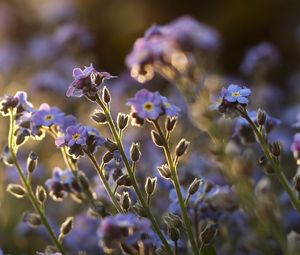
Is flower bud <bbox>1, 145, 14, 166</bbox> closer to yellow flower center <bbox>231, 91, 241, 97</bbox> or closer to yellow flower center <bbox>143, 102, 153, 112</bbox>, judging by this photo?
yellow flower center <bbox>143, 102, 153, 112</bbox>

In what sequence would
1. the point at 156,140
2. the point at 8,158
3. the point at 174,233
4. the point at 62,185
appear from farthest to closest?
the point at 62,185, the point at 8,158, the point at 156,140, the point at 174,233

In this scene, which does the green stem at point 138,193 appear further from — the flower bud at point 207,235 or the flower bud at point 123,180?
the flower bud at point 207,235

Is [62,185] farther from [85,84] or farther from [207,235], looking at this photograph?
[207,235]

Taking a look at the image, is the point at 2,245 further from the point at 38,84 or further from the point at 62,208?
the point at 38,84

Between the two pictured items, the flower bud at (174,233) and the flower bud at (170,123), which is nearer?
the flower bud at (174,233)

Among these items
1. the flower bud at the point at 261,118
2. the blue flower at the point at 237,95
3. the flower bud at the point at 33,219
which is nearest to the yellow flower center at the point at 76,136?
the flower bud at the point at 33,219

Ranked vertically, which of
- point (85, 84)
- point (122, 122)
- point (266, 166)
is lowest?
point (266, 166)

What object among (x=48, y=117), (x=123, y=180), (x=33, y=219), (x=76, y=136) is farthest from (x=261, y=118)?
(x=33, y=219)
